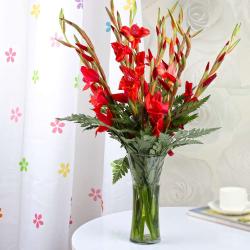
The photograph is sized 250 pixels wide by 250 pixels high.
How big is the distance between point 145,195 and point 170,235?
16 centimetres

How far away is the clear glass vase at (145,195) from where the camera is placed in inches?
41.3

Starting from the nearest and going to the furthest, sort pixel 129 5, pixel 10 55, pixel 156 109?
pixel 156 109, pixel 129 5, pixel 10 55

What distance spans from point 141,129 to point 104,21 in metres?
0.64

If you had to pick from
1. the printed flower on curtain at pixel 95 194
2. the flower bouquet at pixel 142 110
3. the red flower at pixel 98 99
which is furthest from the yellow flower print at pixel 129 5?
the printed flower on curtain at pixel 95 194

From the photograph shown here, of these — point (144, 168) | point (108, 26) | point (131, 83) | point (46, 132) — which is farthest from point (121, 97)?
point (108, 26)

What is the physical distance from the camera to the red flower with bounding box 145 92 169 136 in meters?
0.97

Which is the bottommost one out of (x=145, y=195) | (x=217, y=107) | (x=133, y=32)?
(x=145, y=195)

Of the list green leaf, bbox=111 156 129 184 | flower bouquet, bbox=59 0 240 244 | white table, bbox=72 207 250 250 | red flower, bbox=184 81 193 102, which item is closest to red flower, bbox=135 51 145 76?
flower bouquet, bbox=59 0 240 244

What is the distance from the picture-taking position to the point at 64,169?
146 centimetres

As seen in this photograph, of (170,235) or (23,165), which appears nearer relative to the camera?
Answer: (170,235)

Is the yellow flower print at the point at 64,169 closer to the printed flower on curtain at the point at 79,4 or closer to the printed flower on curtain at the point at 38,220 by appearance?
the printed flower on curtain at the point at 38,220

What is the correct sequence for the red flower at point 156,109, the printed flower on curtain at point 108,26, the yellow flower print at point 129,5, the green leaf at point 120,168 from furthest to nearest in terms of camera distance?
the printed flower on curtain at point 108,26
the yellow flower print at point 129,5
the green leaf at point 120,168
the red flower at point 156,109

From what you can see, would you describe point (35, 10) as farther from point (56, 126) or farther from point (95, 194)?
point (95, 194)

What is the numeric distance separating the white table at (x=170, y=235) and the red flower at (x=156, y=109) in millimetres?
268
